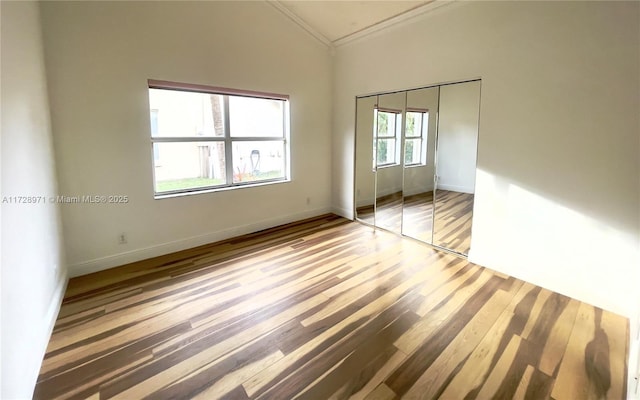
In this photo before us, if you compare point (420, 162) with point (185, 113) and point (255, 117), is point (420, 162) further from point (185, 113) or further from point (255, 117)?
point (185, 113)

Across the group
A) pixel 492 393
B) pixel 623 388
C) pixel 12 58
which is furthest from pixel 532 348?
pixel 12 58

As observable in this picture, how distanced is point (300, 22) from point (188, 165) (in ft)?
8.61

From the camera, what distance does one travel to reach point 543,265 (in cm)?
271

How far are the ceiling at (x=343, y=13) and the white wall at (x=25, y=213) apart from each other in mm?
2784

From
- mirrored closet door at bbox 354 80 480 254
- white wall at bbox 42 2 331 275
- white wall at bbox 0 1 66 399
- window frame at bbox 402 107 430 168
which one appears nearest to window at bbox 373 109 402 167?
mirrored closet door at bbox 354 80 480 254

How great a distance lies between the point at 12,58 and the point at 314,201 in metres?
3.81

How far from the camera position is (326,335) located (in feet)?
6.76

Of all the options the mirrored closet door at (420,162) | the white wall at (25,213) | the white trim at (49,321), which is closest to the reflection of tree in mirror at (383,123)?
the mirrored closet door at (420,162)

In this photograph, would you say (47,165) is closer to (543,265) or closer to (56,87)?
(56,87)

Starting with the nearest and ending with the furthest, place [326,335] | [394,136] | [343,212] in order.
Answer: [326,335] → [394,136] → [343,212]

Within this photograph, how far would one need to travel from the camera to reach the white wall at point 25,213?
4.63 feet

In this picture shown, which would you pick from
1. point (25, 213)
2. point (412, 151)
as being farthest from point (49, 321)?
point (412, 151)

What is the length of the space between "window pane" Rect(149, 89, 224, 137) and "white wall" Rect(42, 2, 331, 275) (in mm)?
169

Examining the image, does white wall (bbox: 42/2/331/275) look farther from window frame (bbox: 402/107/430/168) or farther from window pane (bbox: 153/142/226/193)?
window frame (bbox: 402/107/430/168)
